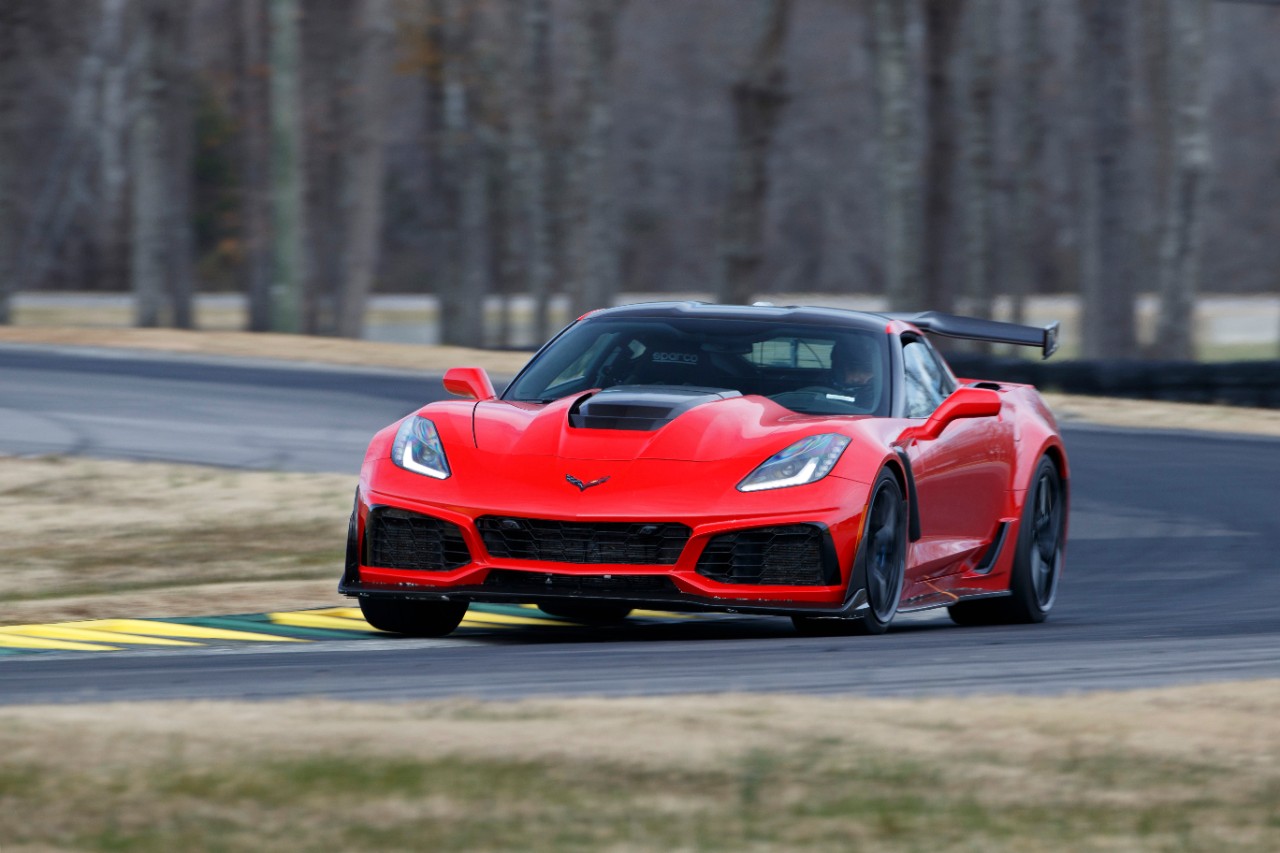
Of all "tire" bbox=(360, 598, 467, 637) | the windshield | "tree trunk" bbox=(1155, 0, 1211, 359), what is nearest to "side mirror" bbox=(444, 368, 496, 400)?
the windshield

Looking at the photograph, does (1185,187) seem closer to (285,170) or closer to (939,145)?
(939,145)

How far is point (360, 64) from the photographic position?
1598 inches

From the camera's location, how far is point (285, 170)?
33656mm

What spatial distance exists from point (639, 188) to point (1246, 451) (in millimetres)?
64456

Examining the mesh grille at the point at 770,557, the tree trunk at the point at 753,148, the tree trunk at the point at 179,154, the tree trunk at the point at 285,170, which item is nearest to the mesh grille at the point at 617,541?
the mesh grille at the point at 770,557

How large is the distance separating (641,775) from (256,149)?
1582 inches

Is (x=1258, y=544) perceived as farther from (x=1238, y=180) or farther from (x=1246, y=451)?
(x=1238, y=180)

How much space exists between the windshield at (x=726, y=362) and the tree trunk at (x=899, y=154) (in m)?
20.7

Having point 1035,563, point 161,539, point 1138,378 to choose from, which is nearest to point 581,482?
point 1035,563

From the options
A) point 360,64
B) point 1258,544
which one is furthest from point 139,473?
point 360,64

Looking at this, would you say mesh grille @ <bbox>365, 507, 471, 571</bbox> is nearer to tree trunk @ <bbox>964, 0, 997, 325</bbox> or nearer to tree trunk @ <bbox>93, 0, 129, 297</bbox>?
tree trunk @ <bbox>964, 0, 997, 325</bbox>

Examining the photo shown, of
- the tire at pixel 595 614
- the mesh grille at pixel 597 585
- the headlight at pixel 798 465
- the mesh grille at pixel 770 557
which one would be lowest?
the tire at pixel 595 614

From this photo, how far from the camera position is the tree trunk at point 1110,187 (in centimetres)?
2852

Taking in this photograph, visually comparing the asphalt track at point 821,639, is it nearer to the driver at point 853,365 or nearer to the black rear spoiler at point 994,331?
the driver at point 853,365
